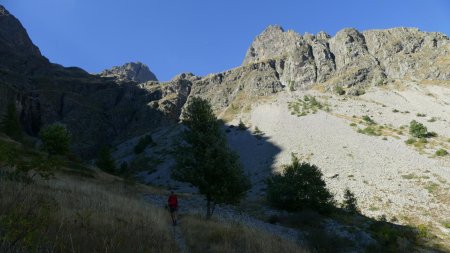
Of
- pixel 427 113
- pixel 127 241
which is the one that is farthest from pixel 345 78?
pixel 127 241

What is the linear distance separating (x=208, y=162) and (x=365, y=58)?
409 feet

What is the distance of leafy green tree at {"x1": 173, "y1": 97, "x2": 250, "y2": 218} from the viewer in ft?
74.0

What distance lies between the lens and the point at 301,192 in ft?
108

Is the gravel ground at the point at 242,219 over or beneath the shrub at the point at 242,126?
beneath

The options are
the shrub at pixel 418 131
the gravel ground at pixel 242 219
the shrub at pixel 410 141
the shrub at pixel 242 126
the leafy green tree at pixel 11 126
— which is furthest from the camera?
the shrub at pixel 242 126

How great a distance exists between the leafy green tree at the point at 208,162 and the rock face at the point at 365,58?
341 feet

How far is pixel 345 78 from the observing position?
121000 millimetres

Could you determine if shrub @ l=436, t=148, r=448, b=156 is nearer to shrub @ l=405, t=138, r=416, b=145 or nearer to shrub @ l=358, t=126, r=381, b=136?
shrub @ l=405, t=138, r=416, b=145

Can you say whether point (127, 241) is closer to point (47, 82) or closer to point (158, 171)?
point (158, 171)

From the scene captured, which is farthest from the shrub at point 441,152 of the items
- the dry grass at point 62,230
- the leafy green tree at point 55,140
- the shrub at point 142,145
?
the shrub at point 142,145

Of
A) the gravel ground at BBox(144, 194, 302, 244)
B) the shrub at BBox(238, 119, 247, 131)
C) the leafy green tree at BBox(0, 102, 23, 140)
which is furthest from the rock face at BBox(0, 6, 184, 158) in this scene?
the gravel ground at BBox(144, 194, 302, 244)

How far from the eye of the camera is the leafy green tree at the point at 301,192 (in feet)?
106

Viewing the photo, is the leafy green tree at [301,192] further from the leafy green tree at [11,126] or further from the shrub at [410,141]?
the leafy green tree at [11,126]

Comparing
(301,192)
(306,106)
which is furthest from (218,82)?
(301,192)
